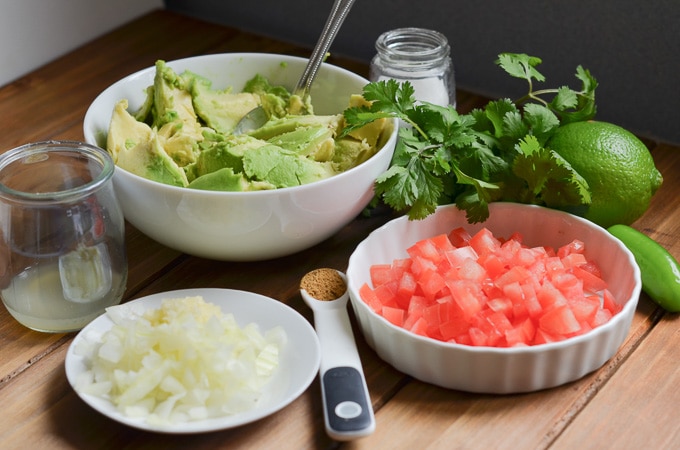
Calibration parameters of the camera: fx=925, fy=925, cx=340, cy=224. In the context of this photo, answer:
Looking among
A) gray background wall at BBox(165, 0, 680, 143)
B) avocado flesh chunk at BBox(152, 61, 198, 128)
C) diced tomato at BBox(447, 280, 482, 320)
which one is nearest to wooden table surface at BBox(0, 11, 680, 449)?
diced tomato at BBox(447, 280, 482, 320)

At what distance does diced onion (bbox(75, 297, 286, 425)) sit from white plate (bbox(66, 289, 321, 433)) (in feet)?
0.04

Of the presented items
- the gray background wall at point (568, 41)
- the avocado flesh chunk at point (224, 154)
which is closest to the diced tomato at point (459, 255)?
the avocado flesh chunk at point (224, 154)

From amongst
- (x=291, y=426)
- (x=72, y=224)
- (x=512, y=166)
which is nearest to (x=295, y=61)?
(x=512, y=166)

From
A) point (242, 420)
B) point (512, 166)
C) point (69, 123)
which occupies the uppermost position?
point (512, 166)

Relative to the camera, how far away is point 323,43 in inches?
61.7

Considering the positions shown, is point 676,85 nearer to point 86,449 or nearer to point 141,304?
point 141,304

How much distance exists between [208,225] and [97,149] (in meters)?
0.19

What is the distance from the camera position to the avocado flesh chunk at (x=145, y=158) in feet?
4.48

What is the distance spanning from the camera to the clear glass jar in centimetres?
160

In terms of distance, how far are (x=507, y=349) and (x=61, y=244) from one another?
62 cm

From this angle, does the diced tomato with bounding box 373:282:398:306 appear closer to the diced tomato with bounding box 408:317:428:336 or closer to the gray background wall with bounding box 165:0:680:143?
the diced tomato with bounding box 408:317:428:336

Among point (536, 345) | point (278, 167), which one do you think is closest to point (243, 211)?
point (278, 167)

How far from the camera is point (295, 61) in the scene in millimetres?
1657

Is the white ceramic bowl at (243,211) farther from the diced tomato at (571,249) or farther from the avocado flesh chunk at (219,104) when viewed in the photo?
the diced tomato at (571,249)
